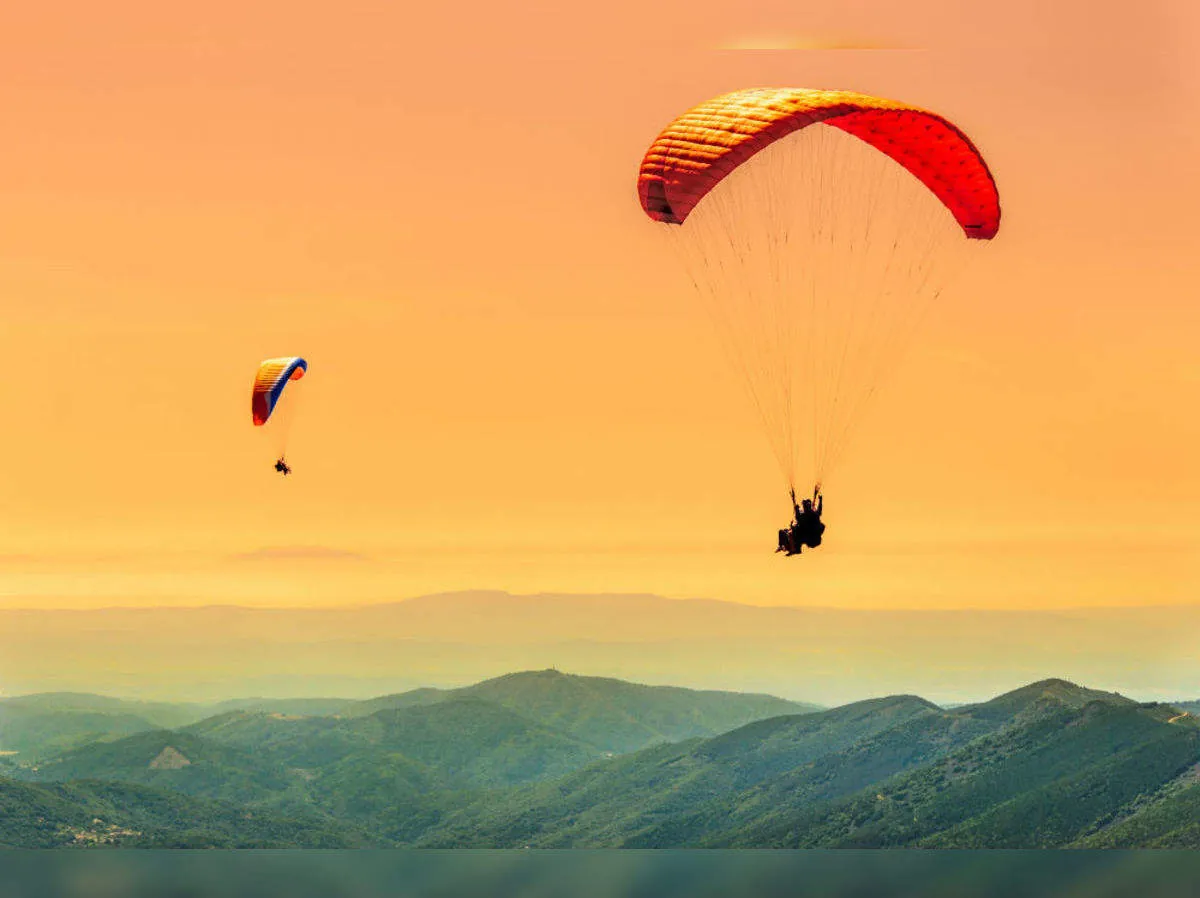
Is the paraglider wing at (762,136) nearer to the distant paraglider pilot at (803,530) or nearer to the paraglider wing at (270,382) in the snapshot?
the distant paraglider pilot at (803,530)

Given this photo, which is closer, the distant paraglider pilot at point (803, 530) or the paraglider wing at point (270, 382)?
the distant paraglider pilot at point (803, 530)

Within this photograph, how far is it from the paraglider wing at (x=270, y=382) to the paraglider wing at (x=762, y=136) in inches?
1576

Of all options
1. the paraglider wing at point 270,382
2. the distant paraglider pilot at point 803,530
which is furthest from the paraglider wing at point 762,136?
the paraglider wing at point 270,382

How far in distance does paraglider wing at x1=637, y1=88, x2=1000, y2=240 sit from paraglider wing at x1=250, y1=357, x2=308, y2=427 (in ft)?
131

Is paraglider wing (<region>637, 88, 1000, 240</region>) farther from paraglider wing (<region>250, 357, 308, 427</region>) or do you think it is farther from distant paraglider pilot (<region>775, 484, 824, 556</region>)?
paraglider wing (<region>250, 357, 308, 427</region>)

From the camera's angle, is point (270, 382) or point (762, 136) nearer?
point (762, 136)

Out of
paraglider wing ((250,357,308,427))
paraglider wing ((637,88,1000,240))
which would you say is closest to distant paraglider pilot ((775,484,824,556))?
paraglider wing ((637,88,1000,240))

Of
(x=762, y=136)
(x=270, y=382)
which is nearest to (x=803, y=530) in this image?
(x=762, y=136)

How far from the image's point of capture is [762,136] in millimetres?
46938

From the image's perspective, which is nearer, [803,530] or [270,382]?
[803,530]

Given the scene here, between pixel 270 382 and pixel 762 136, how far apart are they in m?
45.8

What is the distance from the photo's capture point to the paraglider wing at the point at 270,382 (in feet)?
280

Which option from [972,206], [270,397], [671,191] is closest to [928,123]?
[972,206]

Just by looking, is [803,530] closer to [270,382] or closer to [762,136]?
[762,136]
